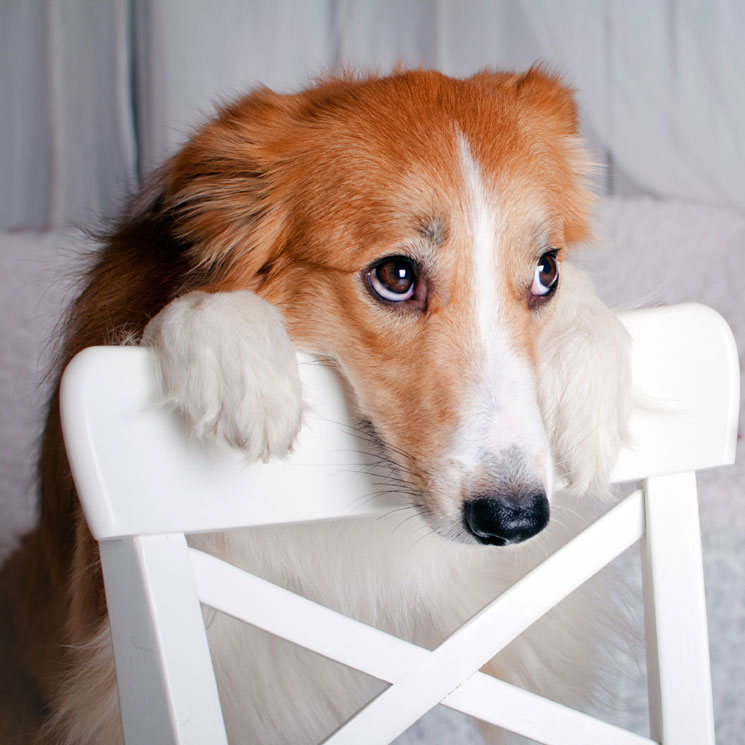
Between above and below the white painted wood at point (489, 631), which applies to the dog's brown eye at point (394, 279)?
above

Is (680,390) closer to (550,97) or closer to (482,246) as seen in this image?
(482,246)

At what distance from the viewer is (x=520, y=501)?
89 cm

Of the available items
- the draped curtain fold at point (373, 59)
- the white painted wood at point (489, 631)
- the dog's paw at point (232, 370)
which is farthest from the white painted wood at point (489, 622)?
the draped curtain fold at point (373, 59)

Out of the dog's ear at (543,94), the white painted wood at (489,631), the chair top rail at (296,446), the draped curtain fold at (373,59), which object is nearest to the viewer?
the chair top rail at (296,446)

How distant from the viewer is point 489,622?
89 centimetres

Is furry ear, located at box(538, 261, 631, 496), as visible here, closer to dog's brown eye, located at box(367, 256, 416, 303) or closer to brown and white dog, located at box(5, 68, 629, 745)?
brown and white dog, located at box(5, 68, 629, 745)

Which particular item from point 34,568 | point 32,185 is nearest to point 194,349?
point 34,568

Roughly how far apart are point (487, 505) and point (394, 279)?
0.33 metres

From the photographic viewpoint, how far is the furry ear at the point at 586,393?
0.95 m

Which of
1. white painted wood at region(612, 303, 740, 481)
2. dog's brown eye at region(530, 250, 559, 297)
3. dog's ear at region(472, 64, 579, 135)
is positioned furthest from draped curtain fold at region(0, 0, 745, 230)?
white painted wood at region(612, 303, 740, 481)

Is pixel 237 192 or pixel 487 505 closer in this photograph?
pixel 487 505

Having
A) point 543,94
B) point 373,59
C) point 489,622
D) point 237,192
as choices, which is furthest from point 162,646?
point 373,59

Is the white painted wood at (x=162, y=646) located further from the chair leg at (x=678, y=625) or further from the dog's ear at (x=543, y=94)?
the dog's ear at (x=543, y=94)

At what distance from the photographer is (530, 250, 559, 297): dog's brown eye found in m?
1.15
